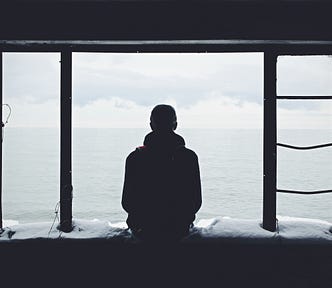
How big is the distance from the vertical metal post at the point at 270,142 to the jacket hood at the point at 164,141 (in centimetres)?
73

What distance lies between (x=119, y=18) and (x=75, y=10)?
26cm

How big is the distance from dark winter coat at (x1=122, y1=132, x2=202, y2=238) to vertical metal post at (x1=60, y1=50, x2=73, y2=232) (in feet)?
2.02

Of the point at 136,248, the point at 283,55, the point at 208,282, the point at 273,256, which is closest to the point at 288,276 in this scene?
the point at 273,256

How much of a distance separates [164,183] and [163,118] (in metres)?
0.39

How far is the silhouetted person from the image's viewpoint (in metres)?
2.28

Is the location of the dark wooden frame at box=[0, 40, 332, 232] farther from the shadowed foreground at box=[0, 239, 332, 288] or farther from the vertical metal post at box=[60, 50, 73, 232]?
the shadowed foreground at box=[0, 239, 332, 288]

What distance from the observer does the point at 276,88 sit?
8.71ft

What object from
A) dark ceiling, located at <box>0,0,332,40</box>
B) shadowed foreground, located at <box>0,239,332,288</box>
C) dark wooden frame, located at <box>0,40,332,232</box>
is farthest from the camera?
dark wooden frame, located at <box>0,40,332,232</box>

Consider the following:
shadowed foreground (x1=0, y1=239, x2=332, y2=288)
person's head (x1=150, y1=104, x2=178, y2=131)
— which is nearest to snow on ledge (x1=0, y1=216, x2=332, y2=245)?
shadowed foreground (x1=0, y1=239, x2=332, y2=288)

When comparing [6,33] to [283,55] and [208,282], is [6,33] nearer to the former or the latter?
[283,55]

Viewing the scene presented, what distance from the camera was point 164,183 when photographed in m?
2.29

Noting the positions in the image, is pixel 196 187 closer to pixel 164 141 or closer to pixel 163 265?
A: pixel 164 141

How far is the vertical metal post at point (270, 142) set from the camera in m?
2.66

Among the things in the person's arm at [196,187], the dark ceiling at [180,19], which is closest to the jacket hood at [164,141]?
the person's arm at [196,187]
